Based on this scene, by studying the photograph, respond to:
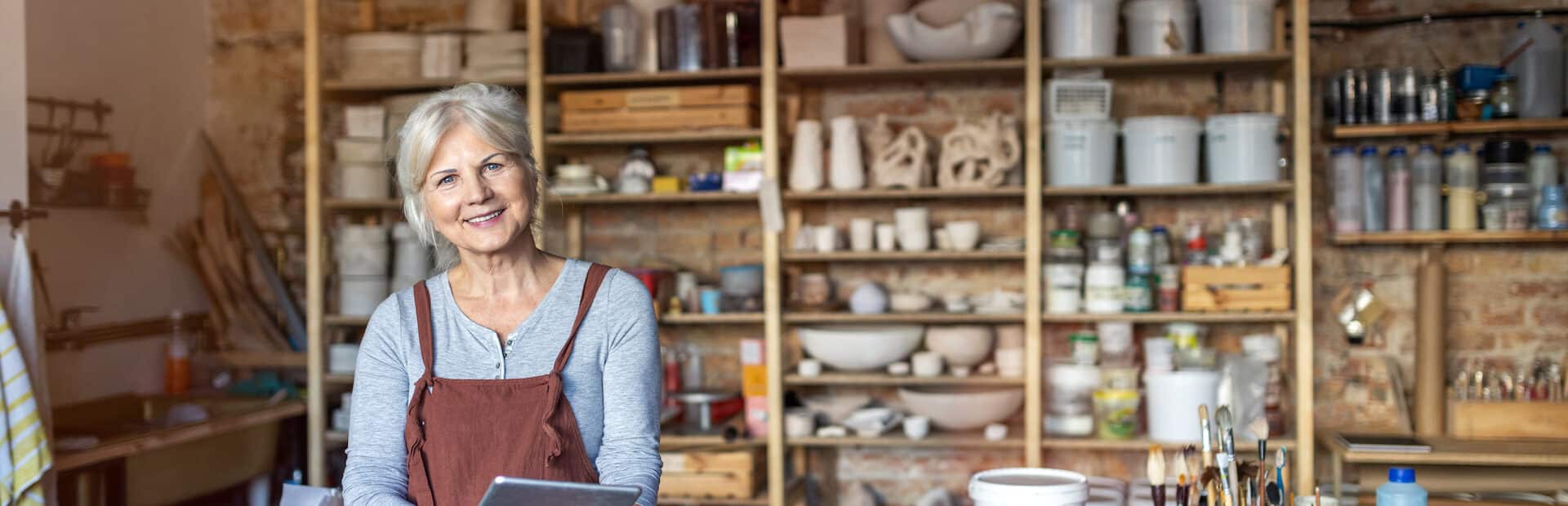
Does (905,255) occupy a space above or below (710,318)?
above

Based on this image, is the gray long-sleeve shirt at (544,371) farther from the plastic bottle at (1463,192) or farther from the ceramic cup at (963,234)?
the plastic bottle at (1463,192)

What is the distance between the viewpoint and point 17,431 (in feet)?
10.7

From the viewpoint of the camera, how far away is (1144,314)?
163 inches

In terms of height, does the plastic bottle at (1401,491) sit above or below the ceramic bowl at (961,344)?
below

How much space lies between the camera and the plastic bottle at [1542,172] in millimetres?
4023

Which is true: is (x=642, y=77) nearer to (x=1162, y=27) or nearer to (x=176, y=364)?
(x=1162, y=27)

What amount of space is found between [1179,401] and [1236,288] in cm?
38

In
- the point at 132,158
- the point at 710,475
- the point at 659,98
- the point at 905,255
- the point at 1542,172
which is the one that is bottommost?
the point at 710,475

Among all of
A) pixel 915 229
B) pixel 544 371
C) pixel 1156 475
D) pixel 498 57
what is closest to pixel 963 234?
pixel 915 229

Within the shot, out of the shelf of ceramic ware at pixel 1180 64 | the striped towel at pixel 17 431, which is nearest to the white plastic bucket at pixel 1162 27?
the shelf of ceramic ware at pixel 1180 64

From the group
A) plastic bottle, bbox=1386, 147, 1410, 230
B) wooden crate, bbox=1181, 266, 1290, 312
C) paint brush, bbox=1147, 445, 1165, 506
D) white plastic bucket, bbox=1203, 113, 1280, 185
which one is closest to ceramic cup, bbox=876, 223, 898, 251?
wooden crate, bbox=1181, 266, 1290, 312

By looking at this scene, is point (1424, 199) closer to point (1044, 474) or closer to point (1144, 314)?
point (1144, 314)

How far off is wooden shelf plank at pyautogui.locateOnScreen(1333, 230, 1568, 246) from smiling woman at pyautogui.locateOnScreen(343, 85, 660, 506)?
116 inches

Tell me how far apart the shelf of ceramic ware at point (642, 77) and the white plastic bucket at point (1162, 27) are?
1165mm
